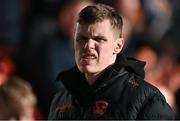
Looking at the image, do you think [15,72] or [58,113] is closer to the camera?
[58,113]

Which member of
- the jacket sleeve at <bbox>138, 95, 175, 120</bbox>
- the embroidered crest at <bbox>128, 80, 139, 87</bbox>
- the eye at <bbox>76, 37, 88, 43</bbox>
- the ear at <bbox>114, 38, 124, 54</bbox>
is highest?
the eye at <bbox>76, 37, 88, 43</bbox>

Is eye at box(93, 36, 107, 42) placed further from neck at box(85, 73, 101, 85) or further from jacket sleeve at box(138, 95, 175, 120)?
jacket sleeve at box(138, 95, 175, 120)

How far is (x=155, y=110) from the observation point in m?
3.98

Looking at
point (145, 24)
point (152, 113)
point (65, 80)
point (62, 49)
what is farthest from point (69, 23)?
point (152, 113)

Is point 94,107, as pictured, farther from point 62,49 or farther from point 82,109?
point 62,49

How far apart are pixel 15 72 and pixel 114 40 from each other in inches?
161

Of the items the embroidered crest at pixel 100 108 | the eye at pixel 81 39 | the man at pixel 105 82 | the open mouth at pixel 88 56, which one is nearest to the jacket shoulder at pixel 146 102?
the man at pixel 105 82

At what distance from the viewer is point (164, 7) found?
9.80m

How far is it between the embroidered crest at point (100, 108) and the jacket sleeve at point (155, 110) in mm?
223

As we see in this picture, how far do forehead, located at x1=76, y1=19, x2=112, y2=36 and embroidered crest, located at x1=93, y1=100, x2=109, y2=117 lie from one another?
0.43m

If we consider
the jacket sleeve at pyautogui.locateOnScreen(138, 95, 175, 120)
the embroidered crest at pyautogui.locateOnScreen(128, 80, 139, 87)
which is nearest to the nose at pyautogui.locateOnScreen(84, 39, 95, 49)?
the embroidered crest at pyautogui.locateOnScreen(128, 80, 139, 87)

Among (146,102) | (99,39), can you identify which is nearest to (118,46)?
(99,39)

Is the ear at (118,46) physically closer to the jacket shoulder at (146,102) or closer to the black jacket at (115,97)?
the black jacket at (115,97)

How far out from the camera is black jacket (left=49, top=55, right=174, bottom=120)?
3998 mm
